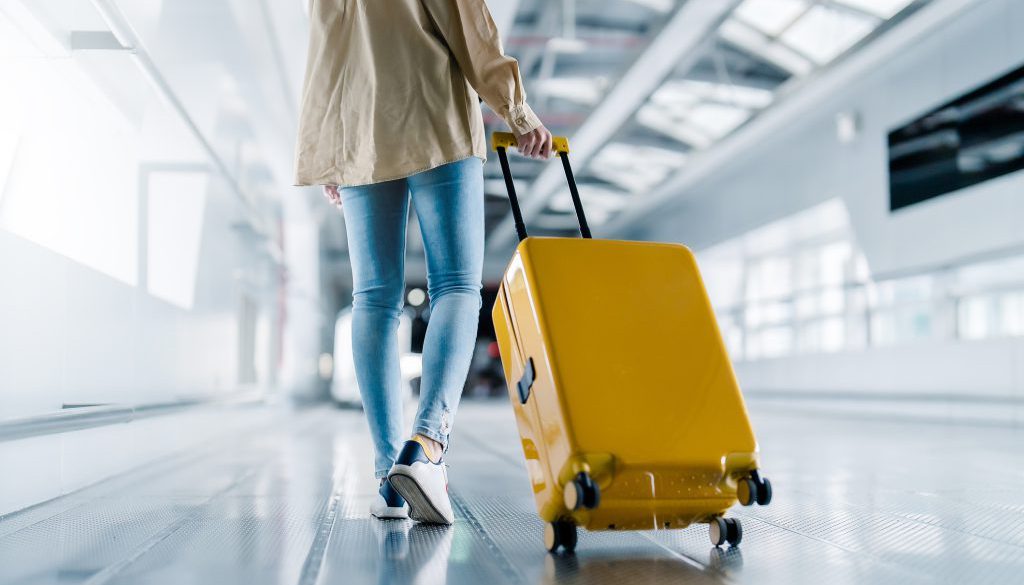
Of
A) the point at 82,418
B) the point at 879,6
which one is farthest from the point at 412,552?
the point at 879,6

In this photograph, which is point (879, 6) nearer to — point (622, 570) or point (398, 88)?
point (398, 88)

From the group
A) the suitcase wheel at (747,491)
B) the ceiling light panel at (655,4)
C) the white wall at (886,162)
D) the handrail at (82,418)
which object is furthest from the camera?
the ceiling light panel at (655,4)

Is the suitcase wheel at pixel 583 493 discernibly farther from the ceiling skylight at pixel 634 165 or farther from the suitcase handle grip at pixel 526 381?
the ceiling skylight at pixel 634 165

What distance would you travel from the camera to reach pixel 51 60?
2.02 m

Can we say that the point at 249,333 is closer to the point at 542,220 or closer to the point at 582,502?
the point at 582,502

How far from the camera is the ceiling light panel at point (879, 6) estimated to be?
7281mm

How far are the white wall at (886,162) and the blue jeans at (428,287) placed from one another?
6.43m

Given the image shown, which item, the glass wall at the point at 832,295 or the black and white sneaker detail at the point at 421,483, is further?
the glass wall at the point at 832,295

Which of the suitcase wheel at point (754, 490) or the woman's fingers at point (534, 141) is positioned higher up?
the woman's fingers at point (534, 141)

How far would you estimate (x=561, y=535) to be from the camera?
1.36 m

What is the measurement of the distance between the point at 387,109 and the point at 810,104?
28.6 ft

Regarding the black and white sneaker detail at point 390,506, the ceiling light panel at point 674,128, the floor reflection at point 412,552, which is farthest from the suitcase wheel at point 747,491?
the ceiling light panel at point 674,128

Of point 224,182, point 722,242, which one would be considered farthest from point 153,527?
point 722,242

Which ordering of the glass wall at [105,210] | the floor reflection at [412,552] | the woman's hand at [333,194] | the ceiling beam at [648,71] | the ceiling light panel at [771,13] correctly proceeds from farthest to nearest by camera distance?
the ceiling light panel at [771,13]
the ceiling beam at [648,71]
the woman's hand at [333,194]
the glass wall at [105,210]
the floor reflection at [412,552]
